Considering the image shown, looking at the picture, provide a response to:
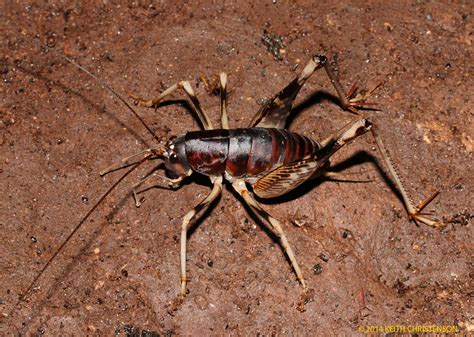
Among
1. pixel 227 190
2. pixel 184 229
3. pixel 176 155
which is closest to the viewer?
pixel 184 229

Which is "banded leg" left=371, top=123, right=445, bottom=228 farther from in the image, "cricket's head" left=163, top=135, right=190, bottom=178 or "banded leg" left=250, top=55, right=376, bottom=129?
"cricket's head" left=163, top=135, right=190, bottom=178

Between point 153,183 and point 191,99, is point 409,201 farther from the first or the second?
point 153,183

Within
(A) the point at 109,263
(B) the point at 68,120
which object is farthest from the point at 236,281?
(B) the point at 68,120

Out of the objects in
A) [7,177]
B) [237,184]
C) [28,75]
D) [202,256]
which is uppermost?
[28,75]

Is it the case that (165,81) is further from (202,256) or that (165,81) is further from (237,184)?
(202,256)

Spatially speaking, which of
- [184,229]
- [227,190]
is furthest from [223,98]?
[184,229]

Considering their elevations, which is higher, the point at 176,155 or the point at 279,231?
the point at 176,155
